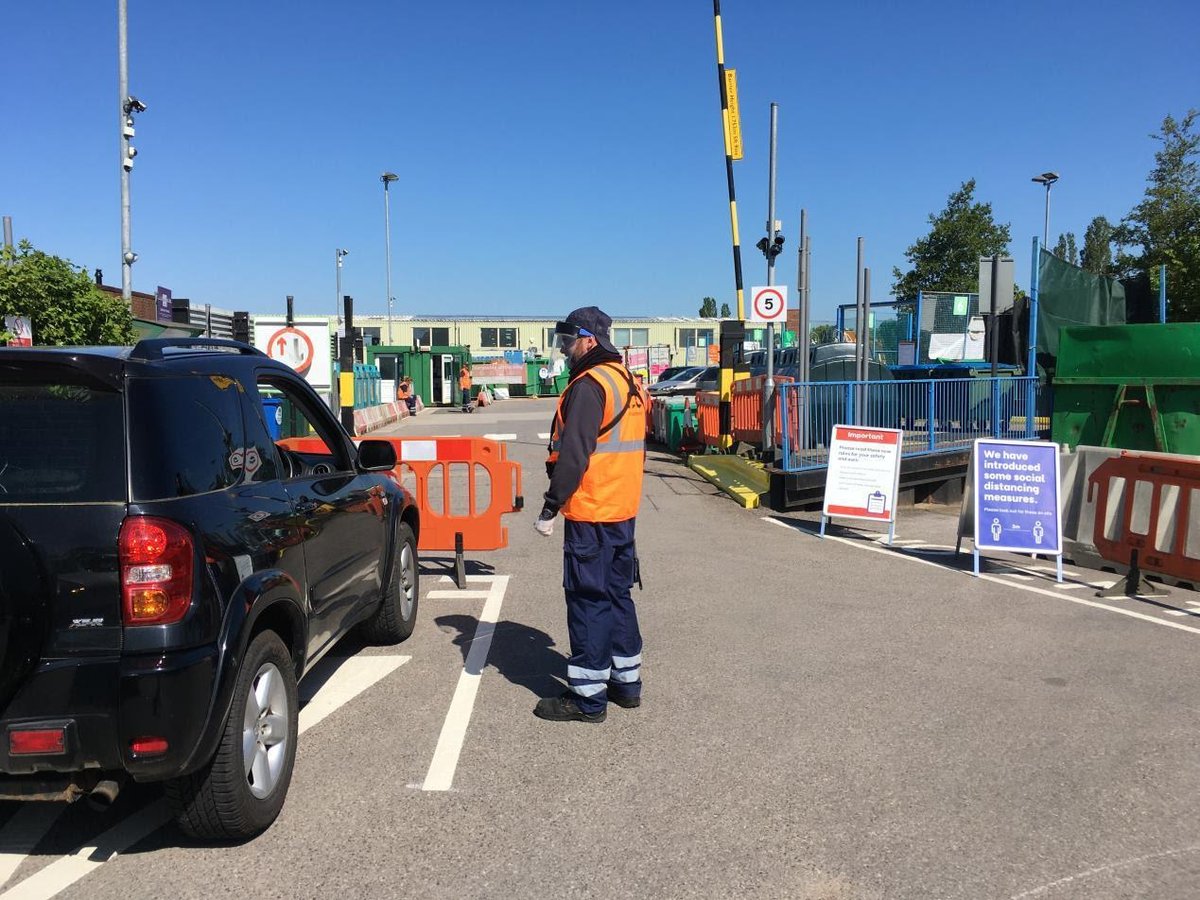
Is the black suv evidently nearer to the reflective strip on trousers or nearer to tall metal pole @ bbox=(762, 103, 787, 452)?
Answer: the reflective strip on trousers

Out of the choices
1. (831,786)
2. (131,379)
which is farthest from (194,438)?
(831,786)

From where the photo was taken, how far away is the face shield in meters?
4.84

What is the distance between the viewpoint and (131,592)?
2945mm

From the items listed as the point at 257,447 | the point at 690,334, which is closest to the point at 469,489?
the point at 257,447

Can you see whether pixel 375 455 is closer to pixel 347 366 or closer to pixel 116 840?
pixel 116 840

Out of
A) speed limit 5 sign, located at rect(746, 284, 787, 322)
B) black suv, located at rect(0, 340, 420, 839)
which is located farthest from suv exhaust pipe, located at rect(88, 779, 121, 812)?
speed limit 5 sign, located at rect(746, 284, 787, 322)

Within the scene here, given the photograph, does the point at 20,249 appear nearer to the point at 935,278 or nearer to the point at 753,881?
the point at 753,881

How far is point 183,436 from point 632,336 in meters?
78.1

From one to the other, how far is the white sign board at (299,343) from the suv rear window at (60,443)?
11901 millimetres

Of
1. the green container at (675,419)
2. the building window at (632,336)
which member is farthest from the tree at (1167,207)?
the building window at (632,336)

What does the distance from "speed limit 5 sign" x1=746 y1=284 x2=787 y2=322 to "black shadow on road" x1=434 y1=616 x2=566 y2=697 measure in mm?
8694

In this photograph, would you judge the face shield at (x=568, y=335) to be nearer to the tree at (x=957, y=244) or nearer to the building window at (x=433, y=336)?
the tree at (x=957, y=244)

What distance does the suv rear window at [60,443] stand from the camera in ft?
9.87

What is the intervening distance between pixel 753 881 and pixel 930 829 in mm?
819
